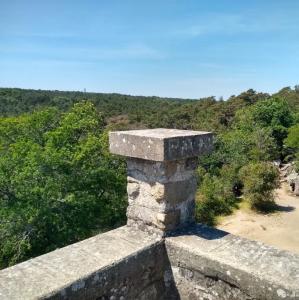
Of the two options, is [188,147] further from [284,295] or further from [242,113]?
[242,113]

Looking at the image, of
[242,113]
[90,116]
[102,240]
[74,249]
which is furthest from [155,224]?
[242,113]

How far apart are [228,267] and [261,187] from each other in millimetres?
16089

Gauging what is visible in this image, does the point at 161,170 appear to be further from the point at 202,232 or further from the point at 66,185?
the point at 66,185

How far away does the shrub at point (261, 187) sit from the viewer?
59.3 feet

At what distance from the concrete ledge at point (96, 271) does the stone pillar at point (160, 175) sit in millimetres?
205

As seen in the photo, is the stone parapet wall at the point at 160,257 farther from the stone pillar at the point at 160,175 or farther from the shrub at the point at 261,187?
the shrub at the point at 261,187

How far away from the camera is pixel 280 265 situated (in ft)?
8.97

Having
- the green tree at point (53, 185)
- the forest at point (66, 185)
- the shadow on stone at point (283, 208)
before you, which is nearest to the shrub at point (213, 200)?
the forest at point (66, 185)

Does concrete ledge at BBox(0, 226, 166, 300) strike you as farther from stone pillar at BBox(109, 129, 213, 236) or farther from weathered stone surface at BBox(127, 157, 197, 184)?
weathered stone surface at BBox(127, 157, 197, 184)

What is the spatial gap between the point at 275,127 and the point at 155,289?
1094 inches

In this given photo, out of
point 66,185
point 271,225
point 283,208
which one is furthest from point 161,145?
point 283,208

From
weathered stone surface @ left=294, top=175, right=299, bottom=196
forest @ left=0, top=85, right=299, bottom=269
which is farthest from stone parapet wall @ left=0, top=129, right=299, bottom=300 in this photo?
weathered stone surface @ left=294, top=175, right=299, bottom=196

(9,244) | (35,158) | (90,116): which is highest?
(90,116)

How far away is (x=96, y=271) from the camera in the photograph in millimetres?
2627
